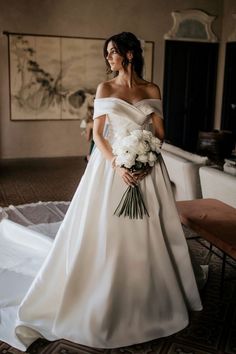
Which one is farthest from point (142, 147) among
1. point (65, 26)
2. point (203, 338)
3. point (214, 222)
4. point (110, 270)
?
point (65, 26)

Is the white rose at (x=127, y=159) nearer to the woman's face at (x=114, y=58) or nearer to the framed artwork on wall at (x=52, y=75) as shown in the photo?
the woman's face at (x=114, y=58)

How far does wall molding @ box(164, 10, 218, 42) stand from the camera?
9.12 m

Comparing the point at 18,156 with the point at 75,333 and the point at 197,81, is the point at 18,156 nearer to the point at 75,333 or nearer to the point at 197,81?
the point at 197,81

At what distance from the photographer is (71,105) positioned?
8.61 metres

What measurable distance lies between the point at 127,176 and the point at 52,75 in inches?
249

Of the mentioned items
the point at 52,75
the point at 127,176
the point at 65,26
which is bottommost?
the point at 127,176

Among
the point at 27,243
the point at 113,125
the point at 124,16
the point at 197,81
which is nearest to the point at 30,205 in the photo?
the point at 27,243

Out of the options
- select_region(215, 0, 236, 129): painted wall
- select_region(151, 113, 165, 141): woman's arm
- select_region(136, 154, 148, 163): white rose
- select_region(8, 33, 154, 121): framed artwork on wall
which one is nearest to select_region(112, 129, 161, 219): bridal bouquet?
select_region(136, 154, 148, 163): white rose

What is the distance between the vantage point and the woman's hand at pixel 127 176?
248 cm

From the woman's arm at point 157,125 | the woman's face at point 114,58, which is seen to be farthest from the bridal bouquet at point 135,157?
the woman's face at point 114,58

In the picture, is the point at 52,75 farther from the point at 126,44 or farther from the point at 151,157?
the point at 151,157

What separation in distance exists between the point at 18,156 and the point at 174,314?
6.40m

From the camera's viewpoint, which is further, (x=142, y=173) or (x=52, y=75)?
(x=52, y=75)

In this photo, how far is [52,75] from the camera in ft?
27.3
